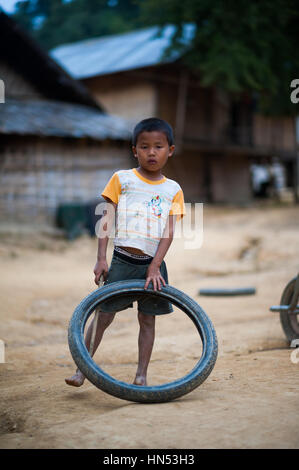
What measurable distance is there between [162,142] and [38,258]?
7.76m

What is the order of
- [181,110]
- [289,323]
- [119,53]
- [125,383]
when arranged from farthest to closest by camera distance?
[119,53], [181,110], [289,323], [125,383]

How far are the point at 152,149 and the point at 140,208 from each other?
356 millimetres

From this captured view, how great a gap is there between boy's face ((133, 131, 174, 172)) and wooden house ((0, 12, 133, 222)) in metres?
9.28

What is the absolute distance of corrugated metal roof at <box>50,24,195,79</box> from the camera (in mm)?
16672

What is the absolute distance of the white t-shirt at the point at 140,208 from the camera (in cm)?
288

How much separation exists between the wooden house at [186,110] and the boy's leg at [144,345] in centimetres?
1417

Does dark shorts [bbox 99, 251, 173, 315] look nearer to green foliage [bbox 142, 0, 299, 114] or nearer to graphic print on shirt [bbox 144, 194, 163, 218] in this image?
graphic print on shirt [bbox 144, 194, 163, 218]

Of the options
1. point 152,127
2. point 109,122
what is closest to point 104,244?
point 152,127

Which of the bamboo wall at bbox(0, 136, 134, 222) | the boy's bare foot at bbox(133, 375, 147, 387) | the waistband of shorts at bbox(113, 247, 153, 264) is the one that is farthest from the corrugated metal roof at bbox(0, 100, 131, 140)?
the boy's bare foot at bbox(133, 375, 147, 387)

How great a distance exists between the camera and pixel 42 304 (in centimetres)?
638

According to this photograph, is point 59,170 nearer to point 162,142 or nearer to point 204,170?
point 204,170

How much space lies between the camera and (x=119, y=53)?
62.6 ft

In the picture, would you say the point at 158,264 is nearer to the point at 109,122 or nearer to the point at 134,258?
the point at 134,258
